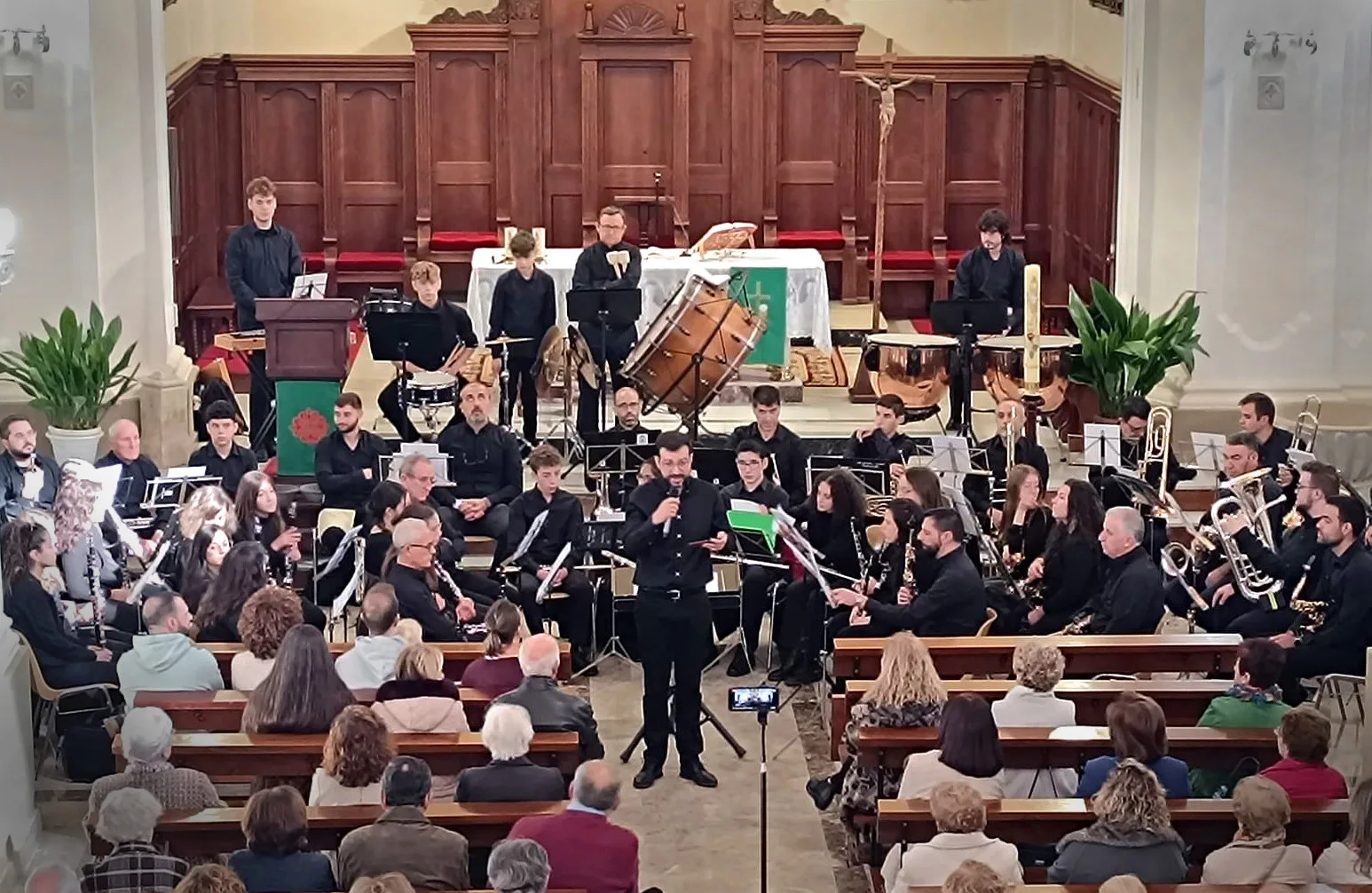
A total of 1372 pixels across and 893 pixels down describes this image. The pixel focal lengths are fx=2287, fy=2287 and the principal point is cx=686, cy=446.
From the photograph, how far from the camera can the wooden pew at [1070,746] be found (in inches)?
340

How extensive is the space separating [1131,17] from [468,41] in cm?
604

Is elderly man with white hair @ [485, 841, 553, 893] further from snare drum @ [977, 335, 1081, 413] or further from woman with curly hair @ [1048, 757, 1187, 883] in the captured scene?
snare drum @ [977, 335, 1081, 413]

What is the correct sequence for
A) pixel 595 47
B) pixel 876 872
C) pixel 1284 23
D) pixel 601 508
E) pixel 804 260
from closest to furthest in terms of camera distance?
pixel 876 872 < pixel 601 508 < pixel 1284 23 < pixel 804 260 < pixel 595 47

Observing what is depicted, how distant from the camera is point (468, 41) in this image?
18375 millimetres

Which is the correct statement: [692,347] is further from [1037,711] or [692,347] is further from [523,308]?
[1037,711]

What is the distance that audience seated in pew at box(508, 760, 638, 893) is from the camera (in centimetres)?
762

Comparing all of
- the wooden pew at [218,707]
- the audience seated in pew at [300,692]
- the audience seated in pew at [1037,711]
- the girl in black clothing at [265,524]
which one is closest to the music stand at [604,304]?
the girl in black clothing at [265,524]

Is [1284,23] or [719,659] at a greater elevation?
[1284,23]

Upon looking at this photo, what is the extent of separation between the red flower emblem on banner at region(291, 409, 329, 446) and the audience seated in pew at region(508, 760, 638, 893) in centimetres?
600

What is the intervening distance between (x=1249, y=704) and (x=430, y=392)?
6256 mm

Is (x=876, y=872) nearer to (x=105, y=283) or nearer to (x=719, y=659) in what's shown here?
(x=719, y=659)

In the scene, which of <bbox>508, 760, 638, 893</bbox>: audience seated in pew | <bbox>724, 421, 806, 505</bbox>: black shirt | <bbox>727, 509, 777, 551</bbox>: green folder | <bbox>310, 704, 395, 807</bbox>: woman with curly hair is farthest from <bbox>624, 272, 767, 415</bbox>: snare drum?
<bbox>508, 760, 638, 893</bbox>: audience seated in pew

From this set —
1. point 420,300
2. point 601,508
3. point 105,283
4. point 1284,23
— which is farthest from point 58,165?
point 1284,23

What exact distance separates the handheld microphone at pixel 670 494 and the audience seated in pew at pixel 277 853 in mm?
3082
